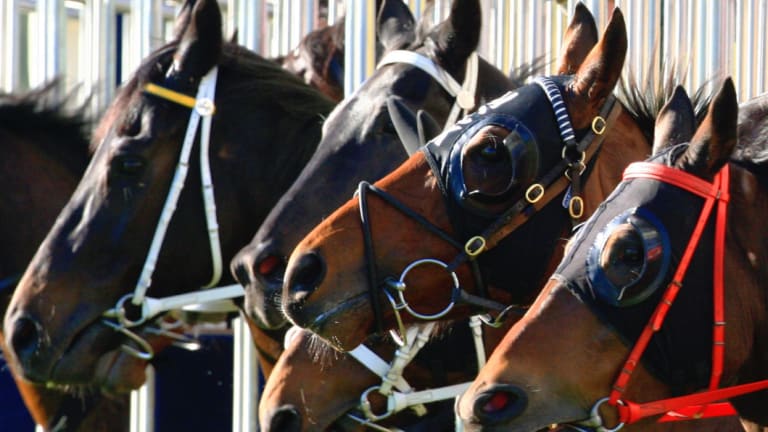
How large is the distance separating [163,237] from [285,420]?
0.96m

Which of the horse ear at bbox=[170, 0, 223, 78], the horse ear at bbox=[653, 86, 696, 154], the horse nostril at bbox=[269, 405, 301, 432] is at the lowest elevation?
the horse nostril at bbox=[269, 405, 301, 432]

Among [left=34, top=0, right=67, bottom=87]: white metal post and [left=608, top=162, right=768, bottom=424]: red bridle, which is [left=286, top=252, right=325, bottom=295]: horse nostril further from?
[left=34, top=0, right=67, bottom=87]: white metal post

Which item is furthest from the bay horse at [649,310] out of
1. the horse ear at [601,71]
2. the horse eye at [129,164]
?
the horse eye at [129,164]

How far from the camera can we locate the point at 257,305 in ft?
13.1

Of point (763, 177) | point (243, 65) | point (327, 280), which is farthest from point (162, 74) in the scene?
point (763, 177)

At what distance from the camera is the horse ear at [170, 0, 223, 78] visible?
4699 mm

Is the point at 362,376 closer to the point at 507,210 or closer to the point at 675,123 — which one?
the point at 507,210

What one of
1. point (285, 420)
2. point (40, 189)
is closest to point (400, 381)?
point (285, 420)

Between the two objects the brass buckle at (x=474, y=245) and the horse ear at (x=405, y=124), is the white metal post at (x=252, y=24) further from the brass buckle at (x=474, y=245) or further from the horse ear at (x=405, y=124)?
the brass buckle at (x=474, y=245)

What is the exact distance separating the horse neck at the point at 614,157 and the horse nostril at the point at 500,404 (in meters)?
0.76

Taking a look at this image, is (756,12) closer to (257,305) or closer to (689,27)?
(689,27)

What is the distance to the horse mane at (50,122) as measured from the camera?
586cm

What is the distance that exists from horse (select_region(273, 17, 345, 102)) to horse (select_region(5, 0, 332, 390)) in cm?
99

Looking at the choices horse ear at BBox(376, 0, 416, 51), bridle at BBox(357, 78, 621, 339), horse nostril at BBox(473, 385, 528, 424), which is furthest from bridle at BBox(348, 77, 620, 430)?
horse ear at BBox(376, 0, 416, 51)
